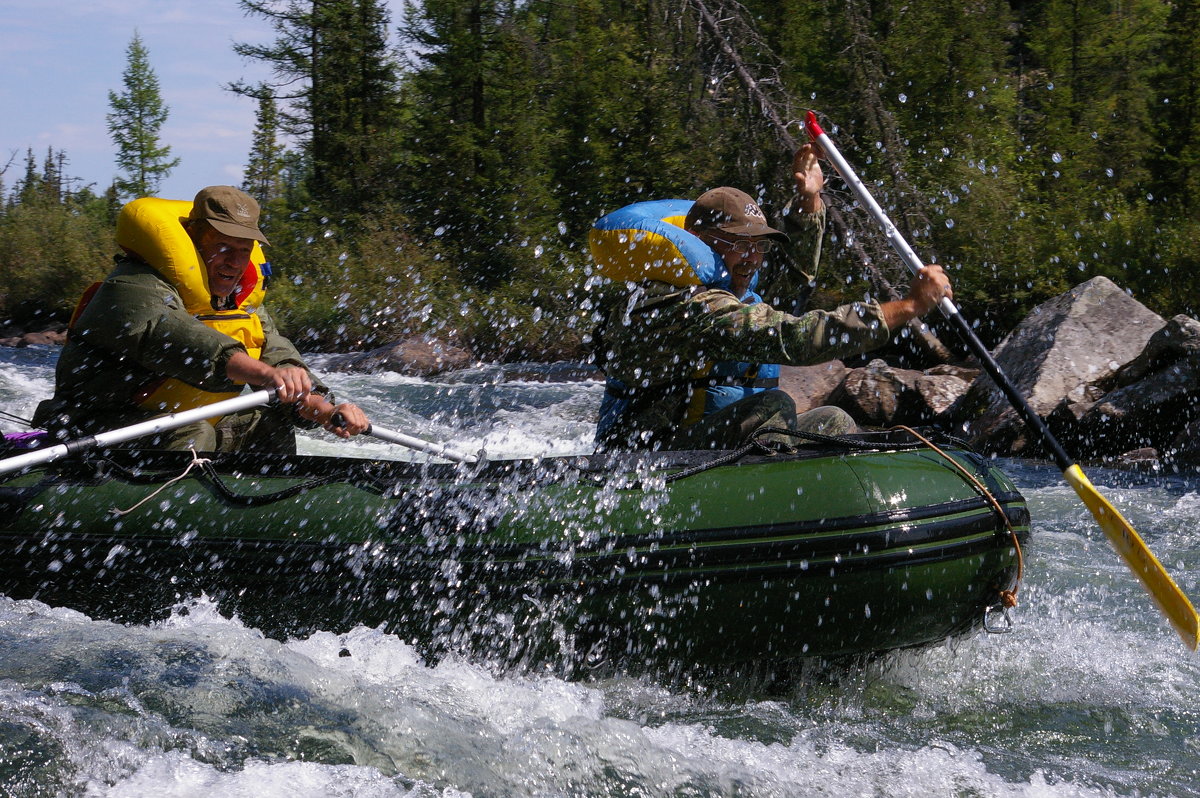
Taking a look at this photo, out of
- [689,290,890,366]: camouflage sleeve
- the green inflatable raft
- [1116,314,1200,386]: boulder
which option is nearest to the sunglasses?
[689,290,890,366]: camouflage sleeve

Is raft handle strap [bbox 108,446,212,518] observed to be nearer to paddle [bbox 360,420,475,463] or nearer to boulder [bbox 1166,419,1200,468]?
paddle [bbox 360,420,475,463]

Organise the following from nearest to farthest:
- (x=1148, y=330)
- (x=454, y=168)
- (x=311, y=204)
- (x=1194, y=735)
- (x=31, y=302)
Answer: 1. (x=1194, y=735)
2. (x=1148, y=330)
3. (x=454, y=168)
4. (x=311, y=204)
5. (x=31, y=302)

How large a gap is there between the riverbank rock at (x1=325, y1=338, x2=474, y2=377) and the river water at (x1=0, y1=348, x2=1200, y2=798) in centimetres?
1092

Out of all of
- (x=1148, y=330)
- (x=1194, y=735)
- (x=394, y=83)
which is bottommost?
(x=1194, y=735)

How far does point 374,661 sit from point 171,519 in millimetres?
813

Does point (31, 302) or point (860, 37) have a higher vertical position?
point (860, 37)

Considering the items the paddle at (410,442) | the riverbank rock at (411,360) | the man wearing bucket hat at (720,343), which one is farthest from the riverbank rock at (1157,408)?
the riverbank rock at (411,360)

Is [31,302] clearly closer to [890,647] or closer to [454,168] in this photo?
[454,168]

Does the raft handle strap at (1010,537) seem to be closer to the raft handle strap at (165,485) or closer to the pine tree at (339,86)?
the raft handle strap at (165,485)

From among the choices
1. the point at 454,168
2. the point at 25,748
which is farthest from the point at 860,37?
the point at 454,168

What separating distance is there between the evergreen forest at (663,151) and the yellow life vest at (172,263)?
6.16m

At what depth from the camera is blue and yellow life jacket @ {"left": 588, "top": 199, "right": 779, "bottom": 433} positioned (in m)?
3.89

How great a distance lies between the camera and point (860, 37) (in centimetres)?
1048

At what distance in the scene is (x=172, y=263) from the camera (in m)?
4.04
